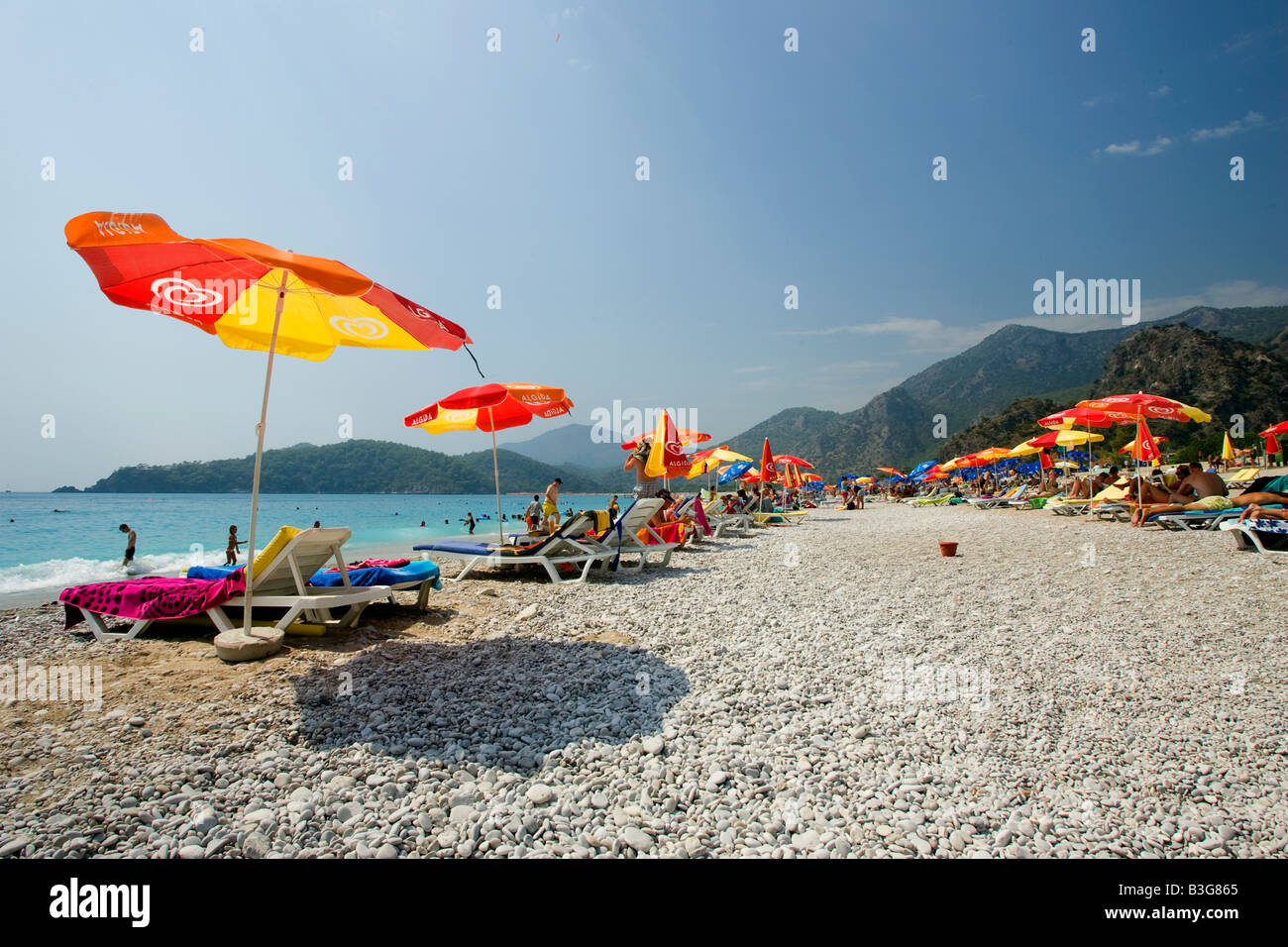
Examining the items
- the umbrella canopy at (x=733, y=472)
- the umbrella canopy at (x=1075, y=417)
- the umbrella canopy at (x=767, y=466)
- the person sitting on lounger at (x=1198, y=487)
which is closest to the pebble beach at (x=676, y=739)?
the person sitting on lounger at (x=1198, y=487)

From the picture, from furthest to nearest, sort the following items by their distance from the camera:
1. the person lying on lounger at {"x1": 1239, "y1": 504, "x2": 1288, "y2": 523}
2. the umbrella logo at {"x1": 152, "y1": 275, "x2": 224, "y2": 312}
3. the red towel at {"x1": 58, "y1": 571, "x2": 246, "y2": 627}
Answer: the person lying on lounger at {"x1": 1239, "y1": 504, "x2": 1288, "y2": 523} → the red towel at {"x1": 58, "y1": 571, "x2": 246, "y2": 627} → the umbrella logo at {"x1": 152, "y1": 275, "x2": 224, "y2": 312}

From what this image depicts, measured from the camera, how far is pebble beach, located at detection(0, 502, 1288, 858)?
211 centimetres

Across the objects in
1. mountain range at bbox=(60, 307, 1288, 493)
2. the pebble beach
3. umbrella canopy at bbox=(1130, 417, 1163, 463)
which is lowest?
the pebble beach

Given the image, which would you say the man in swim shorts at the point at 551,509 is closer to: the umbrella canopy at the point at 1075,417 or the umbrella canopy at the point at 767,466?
the umbrella canopy at the point at 767,466

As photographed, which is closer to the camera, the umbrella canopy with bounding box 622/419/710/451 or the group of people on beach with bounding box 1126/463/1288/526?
the group of people on beach with bounding box 1126/463/1288/526

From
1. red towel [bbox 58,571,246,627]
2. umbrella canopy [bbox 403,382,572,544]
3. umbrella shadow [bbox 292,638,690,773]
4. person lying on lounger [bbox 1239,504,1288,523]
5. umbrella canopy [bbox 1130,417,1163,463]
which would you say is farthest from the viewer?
umbrella canopy [bbox 1130,417,1163,463]

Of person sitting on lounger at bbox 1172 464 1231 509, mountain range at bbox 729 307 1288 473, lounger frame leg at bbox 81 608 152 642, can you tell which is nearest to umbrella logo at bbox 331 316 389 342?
lounger frame leg at bbox 81 608 152 642

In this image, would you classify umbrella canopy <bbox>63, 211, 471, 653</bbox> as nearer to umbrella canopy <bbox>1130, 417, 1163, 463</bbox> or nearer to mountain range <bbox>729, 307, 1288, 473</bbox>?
umbrella canopy <bbox>1130, 417, 1163, 463</bbox>

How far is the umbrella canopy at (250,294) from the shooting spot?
10.0 feet

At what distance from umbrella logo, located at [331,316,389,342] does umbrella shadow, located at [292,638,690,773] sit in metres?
2.37

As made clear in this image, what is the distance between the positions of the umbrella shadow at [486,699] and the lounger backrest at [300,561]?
0.92 m

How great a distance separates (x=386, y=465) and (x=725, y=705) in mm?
88312
